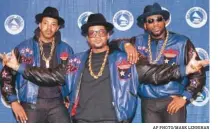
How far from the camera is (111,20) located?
329 centimetres

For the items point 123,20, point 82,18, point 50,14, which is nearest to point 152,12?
point 123,20

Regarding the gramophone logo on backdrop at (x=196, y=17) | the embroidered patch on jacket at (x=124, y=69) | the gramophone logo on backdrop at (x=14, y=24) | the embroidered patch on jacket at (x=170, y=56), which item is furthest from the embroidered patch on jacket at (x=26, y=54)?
the gramophone logo on backdrop at (x=196, y=17)

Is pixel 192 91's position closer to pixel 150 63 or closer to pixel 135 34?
pixel 150 63

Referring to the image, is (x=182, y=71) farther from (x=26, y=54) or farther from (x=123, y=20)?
(x=26, y=54)

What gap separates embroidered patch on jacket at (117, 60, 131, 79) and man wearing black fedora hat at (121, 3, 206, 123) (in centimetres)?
15

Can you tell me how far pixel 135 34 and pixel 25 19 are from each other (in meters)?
0.93

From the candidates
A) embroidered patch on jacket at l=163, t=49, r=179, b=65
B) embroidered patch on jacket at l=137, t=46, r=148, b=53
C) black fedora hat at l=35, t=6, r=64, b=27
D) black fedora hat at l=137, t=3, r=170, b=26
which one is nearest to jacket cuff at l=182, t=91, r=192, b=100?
embroidered patch on jacket at l=163, t=49, r=179, b=65

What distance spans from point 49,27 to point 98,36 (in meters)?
0.42

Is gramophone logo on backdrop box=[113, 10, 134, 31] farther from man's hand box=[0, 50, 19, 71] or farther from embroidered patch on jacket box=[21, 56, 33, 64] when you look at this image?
man's hand box=[0, 50, 19, 71]

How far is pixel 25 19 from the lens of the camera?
335cm

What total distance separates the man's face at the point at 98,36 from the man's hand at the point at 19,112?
80 centimetres

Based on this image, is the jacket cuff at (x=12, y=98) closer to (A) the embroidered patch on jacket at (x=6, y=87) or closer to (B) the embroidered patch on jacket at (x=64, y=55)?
(A) the embroidered patch on jacket at (x=6, y=87)

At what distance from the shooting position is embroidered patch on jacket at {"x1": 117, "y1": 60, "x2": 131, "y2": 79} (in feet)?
10.6
